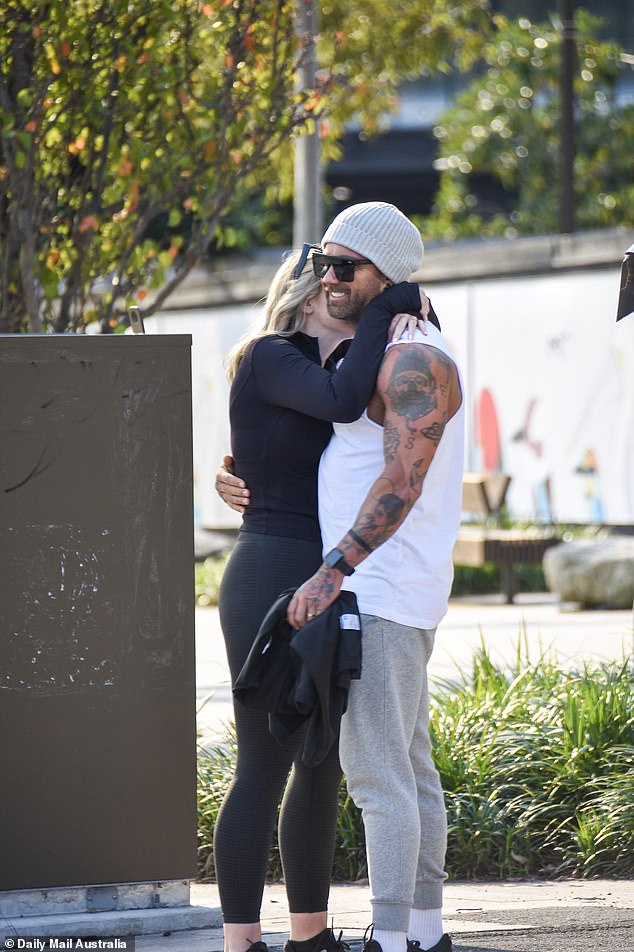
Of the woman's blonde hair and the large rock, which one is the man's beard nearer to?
the woman's blonde hair

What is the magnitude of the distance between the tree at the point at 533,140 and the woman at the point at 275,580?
822 inches

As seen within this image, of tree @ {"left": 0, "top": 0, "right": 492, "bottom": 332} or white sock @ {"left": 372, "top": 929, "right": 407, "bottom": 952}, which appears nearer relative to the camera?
white sock @ {"left": 372, "top": 929, "right": 407, "bottom": 952}

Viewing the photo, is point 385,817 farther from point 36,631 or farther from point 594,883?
point 594,883

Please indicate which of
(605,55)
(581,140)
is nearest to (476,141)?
(581,140)

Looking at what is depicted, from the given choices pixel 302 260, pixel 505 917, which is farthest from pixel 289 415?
pixel 505 917

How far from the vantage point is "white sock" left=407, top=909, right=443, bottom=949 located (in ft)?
12.1

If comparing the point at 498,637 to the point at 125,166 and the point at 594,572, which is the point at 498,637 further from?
the point at 125,166

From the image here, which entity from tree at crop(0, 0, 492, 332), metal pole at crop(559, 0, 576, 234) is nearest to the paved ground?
tree at crop(0, 0, 492, 332)

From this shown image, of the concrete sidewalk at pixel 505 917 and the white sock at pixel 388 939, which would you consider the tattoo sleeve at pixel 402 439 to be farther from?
the concrete sidewalk at pixel 505 917

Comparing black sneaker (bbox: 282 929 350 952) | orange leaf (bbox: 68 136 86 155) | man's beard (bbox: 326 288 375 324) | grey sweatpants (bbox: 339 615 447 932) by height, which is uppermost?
orange leaf (bbox: 68 136 86 155)

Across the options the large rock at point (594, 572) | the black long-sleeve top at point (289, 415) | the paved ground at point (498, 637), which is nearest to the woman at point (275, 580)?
the black long-sleeve top at point (289, 415)

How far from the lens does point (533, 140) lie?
83.5 ft

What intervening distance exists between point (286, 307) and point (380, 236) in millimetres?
331

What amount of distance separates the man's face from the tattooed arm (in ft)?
0.68
